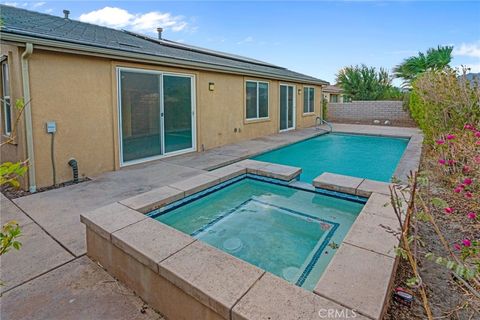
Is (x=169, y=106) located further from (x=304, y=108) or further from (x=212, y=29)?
(x=304, y=108)

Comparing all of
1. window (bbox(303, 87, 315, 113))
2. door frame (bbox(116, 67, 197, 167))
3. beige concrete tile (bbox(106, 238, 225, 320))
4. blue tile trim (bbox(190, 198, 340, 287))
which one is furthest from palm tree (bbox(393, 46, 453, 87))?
beige concrete tile (bbox(106, 238, 225, 320))

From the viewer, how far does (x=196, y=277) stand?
2.21 m

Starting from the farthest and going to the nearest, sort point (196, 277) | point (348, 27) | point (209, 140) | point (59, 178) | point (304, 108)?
1. point (304, 108)
2. point (348, 27)
3. point (209, 140)
4. point (59, 178)
5. point (196, 277)

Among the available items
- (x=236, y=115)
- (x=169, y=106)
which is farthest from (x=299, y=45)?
(x=169, y=106)

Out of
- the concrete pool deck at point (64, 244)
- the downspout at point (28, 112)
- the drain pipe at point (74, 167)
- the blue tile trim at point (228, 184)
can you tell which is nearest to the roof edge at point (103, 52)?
the downspout at point (28, 112)

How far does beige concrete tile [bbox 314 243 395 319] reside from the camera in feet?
6.48

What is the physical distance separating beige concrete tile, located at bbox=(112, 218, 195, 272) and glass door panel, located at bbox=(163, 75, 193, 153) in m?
4.94

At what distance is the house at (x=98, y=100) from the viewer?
5188 mm

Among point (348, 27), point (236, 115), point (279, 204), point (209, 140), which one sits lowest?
point (279, 204)

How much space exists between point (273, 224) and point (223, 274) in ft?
6.94

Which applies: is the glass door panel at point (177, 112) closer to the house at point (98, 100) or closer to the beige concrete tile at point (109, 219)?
the house at point (98, 100)

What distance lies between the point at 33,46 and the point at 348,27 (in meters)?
11.9

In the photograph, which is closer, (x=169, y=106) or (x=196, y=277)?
(x=196, y=277)

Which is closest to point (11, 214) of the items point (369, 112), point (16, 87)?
point (16, 87)
